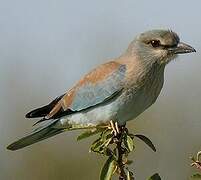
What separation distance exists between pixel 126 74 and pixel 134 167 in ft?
4.15

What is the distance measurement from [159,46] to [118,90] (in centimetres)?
37

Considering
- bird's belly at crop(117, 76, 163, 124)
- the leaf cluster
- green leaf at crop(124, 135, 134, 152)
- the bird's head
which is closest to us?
the leaf cluster

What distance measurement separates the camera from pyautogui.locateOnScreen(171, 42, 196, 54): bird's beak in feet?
16.4

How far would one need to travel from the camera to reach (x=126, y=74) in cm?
515

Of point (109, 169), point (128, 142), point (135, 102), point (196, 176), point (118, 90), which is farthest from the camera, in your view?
point (118, 90)

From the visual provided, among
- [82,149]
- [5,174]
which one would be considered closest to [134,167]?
[82,149]

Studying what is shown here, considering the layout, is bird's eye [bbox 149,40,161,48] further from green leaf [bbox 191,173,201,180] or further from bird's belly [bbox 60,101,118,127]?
green leaf [bbox 191,173,201,180]

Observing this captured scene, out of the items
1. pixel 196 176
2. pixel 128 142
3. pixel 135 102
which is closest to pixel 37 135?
pixel 135 102

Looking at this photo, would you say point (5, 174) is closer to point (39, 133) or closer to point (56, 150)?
point (56, 150)

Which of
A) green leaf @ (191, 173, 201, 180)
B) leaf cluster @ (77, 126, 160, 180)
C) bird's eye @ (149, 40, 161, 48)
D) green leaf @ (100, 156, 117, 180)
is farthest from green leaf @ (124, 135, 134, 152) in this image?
bird's eye @ (149, 40, 161, 48)

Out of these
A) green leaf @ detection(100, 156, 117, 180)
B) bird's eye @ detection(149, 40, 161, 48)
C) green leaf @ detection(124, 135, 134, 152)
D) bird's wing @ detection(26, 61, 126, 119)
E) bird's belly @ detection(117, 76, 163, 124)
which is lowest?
green leaf @ detection(100, 156, 117, 180)

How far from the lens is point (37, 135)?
5297mm

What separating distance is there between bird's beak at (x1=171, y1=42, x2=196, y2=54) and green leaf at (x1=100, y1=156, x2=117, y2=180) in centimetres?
149

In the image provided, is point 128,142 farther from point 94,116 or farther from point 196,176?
point 94,116
